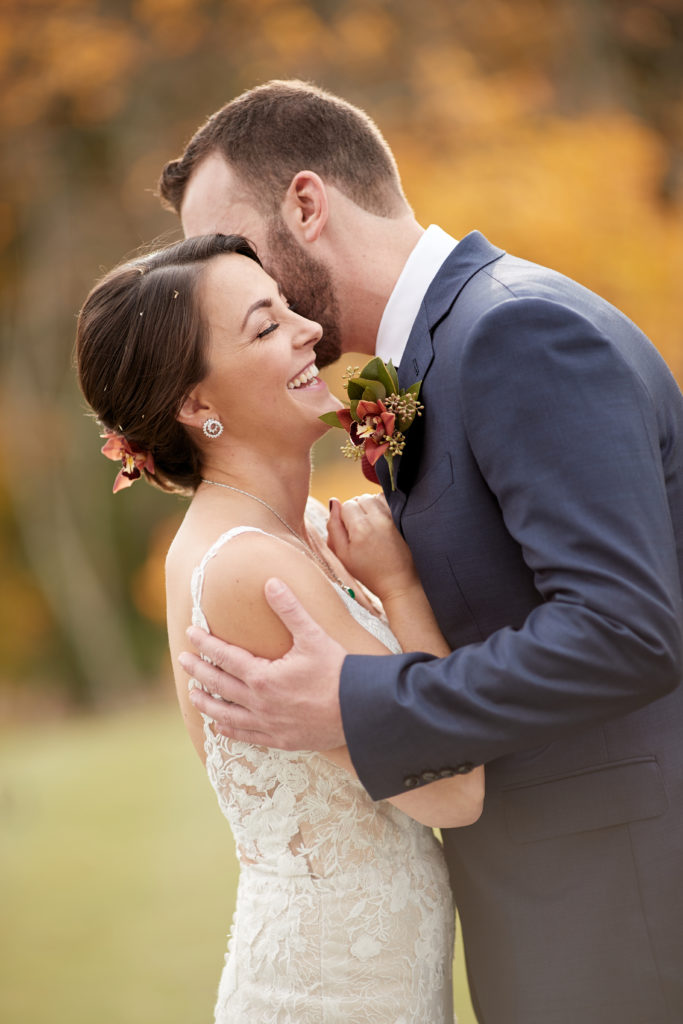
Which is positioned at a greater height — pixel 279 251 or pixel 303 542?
pixel 279 251

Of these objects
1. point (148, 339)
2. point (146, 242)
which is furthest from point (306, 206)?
point (146, 242)

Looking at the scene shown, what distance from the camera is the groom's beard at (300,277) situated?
110 inches

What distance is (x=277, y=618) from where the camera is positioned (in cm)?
210

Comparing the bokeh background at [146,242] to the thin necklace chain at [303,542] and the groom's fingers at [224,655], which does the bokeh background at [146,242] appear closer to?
the thin necklace chain at [303,542]

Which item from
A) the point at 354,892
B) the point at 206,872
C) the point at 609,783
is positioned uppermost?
the point at 609,783

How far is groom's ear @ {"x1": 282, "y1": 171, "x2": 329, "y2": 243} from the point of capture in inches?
109

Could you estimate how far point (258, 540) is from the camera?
225cm

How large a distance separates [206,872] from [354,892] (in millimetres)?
4263

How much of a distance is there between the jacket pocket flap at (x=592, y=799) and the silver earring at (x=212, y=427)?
1114mm

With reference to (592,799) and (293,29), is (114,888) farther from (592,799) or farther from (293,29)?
(293,29)

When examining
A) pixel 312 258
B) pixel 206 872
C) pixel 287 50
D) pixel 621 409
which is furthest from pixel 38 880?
pixel 287 50

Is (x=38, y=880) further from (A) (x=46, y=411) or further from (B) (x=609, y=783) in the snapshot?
(A) (x=46, y=411)

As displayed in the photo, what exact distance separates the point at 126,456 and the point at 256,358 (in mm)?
448

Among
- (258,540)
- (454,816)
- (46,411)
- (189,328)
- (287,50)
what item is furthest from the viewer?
(46,411)
